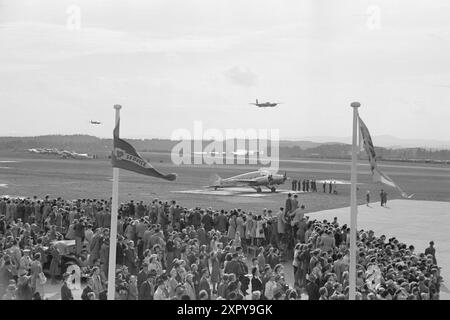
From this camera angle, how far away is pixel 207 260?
44.5 ft

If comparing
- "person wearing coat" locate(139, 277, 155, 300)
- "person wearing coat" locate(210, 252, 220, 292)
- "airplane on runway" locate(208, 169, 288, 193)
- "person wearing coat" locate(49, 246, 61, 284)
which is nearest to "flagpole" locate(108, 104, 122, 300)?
"person wearing coat" locate(139, 277, 155, 300)

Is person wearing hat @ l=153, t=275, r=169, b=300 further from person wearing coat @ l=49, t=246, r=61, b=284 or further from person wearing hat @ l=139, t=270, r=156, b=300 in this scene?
person wearing coat @ l=49, t=246, r=61, b=284

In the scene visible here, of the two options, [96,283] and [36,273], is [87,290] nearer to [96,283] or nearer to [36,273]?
[96,283]

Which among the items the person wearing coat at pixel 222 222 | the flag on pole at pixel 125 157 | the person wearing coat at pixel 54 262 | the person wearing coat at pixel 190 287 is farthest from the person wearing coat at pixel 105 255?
the person wearing coat at pixel 222 222

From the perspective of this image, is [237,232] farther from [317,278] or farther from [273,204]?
[273,204]

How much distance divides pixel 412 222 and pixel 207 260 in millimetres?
16826

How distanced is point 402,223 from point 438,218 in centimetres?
373

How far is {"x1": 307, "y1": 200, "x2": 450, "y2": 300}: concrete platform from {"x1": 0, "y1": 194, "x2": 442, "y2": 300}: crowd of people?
3376mm

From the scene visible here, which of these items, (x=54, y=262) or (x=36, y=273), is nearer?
(x=36, y=273)

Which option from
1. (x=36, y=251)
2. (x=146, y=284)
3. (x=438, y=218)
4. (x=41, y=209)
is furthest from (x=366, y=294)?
(x=438, y=218)

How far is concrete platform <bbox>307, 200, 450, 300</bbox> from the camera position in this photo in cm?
2129

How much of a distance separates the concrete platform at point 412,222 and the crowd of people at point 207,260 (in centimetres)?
338

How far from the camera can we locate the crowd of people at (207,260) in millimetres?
10742

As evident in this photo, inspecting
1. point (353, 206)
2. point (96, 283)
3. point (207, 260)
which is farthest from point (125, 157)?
point (207, 260)
